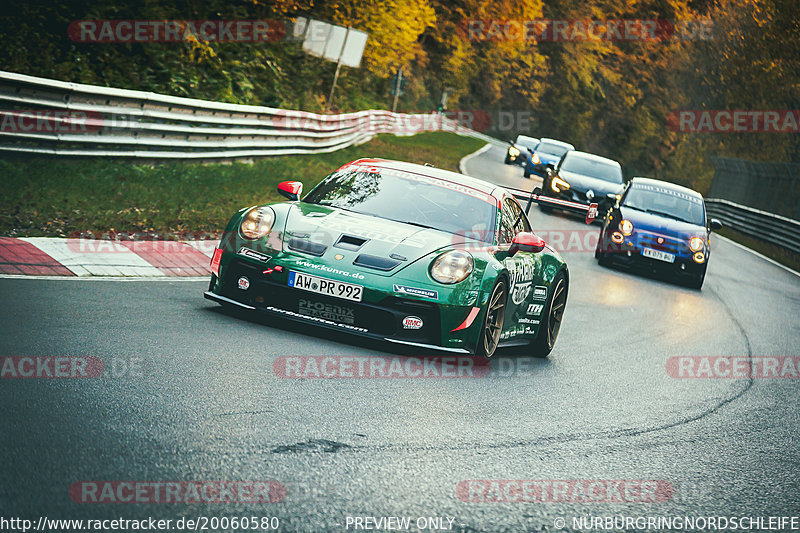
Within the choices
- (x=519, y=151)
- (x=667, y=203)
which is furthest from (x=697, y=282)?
(x=519, y=151)

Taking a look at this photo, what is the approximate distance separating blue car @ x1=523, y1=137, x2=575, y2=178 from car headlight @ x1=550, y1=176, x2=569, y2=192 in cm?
1013

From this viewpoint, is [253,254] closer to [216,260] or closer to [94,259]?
[216,260]

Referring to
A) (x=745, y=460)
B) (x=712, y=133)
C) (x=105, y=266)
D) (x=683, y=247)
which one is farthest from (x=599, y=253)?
(x=712, y=133)

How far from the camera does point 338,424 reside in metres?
5.29

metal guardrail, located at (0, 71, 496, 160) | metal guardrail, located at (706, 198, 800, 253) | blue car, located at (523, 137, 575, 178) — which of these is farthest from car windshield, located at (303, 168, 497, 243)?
blue car, located at (523, 137, 575, 178)

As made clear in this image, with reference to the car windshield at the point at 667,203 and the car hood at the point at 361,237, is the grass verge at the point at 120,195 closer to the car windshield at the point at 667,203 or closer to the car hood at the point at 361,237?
the car hood at the point at 361,237

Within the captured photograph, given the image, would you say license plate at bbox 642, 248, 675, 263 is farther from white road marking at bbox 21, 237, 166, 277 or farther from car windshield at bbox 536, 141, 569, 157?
car windshield at bbox 536, 141, 569, 157

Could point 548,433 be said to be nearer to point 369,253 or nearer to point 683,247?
point 369,253

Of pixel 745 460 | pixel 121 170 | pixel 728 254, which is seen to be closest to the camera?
pixel 745 460

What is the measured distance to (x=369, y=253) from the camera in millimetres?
7117

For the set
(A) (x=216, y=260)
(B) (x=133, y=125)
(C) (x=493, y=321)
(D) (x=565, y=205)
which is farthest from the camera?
(B) (x=133, y=125)

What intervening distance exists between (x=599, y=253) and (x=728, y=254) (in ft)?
27.2

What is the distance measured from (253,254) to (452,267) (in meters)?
1.37

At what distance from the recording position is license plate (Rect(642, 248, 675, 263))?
1625 cm
